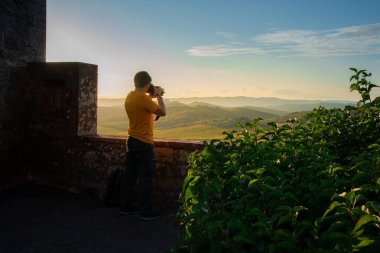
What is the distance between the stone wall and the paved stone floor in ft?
1.84

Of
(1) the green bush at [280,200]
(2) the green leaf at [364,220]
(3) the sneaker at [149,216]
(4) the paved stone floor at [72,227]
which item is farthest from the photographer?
(3) the sneaker at [149,216]

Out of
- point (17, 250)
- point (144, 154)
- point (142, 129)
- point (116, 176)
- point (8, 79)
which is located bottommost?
point (17, 250)

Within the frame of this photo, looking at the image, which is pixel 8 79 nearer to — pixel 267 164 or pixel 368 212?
pixel 267 164

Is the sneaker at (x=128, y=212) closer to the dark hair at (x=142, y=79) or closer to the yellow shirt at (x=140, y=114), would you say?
the yellow shirt at (x=140, y=114)

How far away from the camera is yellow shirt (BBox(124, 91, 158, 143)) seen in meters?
5.25

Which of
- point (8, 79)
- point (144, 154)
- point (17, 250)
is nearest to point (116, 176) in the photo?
point (144, 154)

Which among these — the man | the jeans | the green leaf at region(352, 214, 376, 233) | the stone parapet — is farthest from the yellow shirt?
the green leaf at region(352, 214, 376, 233)

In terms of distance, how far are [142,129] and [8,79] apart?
115 inches

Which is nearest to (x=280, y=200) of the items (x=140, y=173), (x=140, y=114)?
(x=140, y=114)

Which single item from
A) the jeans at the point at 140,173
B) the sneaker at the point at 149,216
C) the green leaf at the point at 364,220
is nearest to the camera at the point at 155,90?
the jeans at the point at 140,173

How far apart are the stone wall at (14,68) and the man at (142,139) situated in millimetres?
2512

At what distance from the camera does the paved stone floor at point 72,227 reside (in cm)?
451

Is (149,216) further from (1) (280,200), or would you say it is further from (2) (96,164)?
(1) (280,200)

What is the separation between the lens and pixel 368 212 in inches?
43.2
